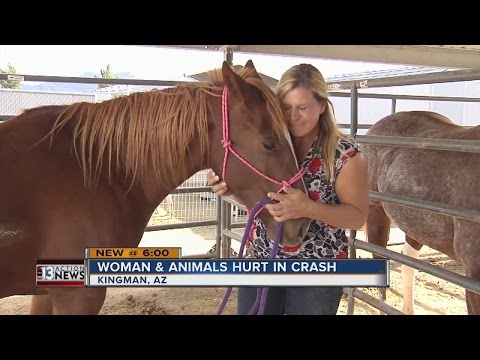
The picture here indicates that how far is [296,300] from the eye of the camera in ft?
5.41

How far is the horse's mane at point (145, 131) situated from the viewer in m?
1.81

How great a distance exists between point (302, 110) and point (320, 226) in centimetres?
47

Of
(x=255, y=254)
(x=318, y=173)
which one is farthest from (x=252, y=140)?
(x=255, y=254)

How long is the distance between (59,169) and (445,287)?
13.9 feet

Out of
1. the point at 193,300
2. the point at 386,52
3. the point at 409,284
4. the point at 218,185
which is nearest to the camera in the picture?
the point at 218,185

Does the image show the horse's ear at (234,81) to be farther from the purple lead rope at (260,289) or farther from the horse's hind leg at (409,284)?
the horse's hind leg at (409,284)

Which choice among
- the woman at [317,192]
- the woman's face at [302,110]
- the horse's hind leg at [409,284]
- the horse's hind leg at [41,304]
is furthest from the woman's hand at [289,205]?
the horse's hind leg at [409,284]

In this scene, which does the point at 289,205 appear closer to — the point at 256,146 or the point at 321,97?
the point at 256,146

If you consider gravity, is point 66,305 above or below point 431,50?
below

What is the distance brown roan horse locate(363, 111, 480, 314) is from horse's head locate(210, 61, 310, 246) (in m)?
1.44

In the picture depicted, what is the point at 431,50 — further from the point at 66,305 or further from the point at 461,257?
the point at 66,305

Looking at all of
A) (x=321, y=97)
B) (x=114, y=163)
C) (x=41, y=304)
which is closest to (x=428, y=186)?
(x=321, y=97)

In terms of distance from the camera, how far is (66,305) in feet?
5.55

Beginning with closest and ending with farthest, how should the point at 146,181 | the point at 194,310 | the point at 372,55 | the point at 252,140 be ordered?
the point at 252,140
the point at 146,181
the point at 194,310
the point at 372,55
